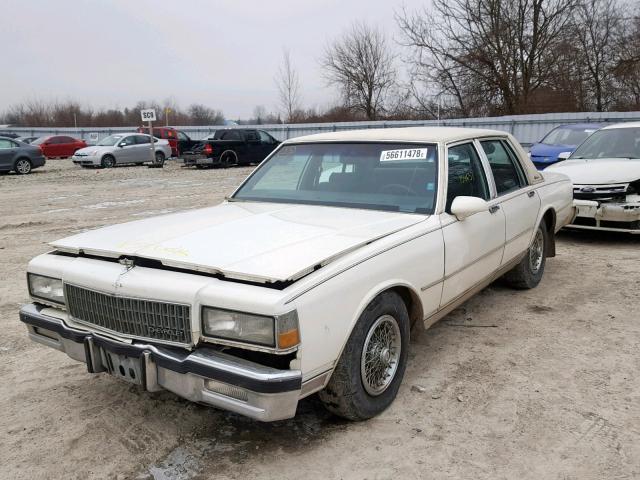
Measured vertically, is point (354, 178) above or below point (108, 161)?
above

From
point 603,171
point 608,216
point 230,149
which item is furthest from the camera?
point 230,149

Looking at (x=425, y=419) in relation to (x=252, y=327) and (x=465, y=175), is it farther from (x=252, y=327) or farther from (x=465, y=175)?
(x=465, y=175)

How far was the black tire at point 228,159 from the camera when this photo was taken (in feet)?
71.4

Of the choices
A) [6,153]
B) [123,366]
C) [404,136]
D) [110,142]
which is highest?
[404,136]

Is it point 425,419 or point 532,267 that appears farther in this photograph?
point 532,267

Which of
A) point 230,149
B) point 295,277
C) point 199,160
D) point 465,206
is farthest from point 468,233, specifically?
point 230,149

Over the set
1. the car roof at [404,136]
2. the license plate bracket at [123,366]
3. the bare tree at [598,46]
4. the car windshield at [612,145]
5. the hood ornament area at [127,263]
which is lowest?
the license plate bracket at [123,366]

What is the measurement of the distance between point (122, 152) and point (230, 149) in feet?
16.2

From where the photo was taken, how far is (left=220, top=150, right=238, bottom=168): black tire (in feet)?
71.4

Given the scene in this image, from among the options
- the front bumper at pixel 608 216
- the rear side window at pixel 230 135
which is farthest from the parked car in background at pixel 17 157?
the front bumper at pixel 608 216

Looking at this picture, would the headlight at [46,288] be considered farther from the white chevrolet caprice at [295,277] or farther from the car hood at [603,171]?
the car hood at [603,171]

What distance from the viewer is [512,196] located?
15.1ft

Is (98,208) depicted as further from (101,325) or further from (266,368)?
(266,368)

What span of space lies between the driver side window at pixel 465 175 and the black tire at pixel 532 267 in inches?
48.5
